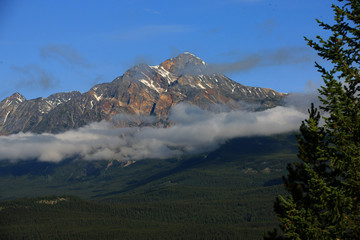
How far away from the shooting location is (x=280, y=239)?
41625mm

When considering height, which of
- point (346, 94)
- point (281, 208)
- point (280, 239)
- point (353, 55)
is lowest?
point (280, 239)

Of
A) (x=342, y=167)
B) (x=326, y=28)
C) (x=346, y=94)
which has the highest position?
(x=326, y=28)

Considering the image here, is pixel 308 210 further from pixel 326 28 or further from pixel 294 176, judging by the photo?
pixel 326 28

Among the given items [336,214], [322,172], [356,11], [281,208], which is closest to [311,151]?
[322,172]

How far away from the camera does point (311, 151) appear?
42.2m

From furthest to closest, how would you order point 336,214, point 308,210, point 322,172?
1. point 322,172
2. point 308,210
3. point 336,214

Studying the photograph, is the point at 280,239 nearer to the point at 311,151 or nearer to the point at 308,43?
the point at 311,151

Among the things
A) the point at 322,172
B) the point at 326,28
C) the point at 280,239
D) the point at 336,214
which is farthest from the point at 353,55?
the point at 280,239

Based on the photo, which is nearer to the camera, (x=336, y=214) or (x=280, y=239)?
(x=336, y=214)

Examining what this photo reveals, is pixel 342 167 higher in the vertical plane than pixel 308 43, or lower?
lower

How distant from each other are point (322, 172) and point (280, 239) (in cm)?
655

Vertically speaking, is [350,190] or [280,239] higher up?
[350,190]

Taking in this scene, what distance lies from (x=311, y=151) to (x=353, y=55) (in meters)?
8.82

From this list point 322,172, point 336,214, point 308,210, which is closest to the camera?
point 336,214
